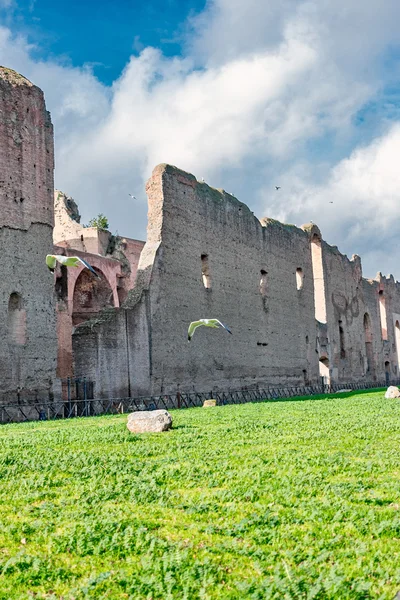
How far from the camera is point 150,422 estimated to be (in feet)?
34.9

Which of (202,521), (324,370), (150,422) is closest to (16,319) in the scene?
(150,422)

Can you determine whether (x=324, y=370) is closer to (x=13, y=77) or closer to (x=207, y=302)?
(x=207, y=302)

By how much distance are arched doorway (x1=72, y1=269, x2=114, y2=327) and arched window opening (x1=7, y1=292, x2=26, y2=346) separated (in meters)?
12.2

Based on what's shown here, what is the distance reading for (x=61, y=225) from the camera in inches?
1256

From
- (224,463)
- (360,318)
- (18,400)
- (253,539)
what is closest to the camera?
(253,539)

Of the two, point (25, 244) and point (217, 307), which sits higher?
point (25, 244)

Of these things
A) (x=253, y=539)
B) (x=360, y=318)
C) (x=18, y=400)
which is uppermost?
(x=360, y=318)

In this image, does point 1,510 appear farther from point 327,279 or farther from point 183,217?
point 327,279

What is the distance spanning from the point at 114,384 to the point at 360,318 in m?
23.0

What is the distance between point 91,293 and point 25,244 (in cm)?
1254

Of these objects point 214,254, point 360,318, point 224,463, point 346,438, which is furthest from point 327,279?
point 224,463

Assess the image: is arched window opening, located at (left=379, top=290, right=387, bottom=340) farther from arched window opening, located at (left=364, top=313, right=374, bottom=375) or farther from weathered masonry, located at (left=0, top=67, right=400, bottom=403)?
weathered masonry, located at (left=0, top=67, right=400, bottom=403)

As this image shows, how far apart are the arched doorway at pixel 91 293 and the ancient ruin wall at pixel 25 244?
36.9 ft

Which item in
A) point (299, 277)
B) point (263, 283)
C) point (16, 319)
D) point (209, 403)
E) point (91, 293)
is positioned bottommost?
point (209, 403)
